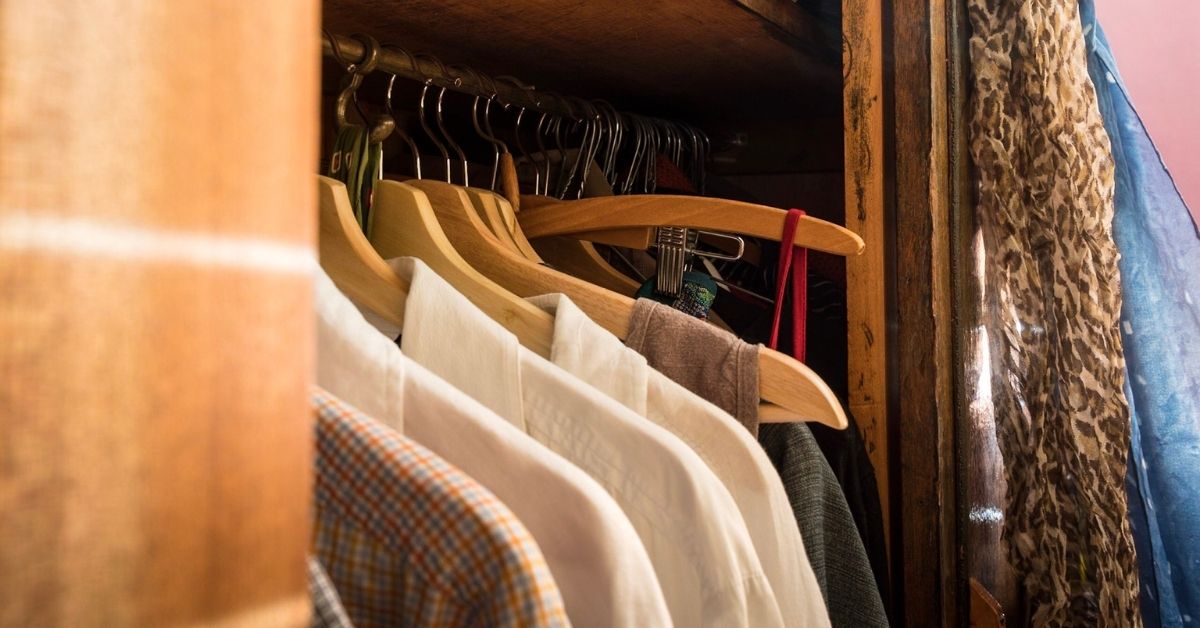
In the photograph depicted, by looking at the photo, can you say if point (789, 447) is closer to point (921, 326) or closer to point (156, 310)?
point (921, 326)

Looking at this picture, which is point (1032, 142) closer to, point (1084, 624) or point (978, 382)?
point (978, 382)

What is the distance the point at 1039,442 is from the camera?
3.14 ft

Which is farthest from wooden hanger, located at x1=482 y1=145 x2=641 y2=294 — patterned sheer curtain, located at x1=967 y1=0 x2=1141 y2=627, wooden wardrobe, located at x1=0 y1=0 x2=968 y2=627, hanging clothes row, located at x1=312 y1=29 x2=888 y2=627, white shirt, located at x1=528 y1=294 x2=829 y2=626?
wooden wardrobe, located at x1=0 y1=0 x2=968 y2=627

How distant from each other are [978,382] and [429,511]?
2.63 feet

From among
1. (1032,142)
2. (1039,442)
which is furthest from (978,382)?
(1032,142)

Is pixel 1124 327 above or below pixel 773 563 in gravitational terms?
above

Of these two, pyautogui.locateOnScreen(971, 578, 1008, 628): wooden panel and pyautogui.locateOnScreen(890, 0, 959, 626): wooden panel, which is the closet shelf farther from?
pyautogui.locateOnScreen(971, 578, 1008, 628): wooden panel

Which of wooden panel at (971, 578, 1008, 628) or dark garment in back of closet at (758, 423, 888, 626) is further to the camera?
wooden panel at (971, 578, 1008, 628)

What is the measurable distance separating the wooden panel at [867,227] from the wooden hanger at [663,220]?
95 mm

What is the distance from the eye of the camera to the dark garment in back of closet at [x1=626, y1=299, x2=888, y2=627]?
0.67 meters

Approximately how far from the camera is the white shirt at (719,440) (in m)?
0.59

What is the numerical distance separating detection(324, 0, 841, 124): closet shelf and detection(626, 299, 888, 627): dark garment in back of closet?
0.35 m

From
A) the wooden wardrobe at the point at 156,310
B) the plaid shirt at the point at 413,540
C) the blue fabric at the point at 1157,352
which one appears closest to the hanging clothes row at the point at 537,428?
the plaid shirt at the point at 413,540

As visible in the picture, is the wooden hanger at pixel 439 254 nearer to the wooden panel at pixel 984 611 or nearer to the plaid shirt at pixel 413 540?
the plaid shirt at pixel 413 540
